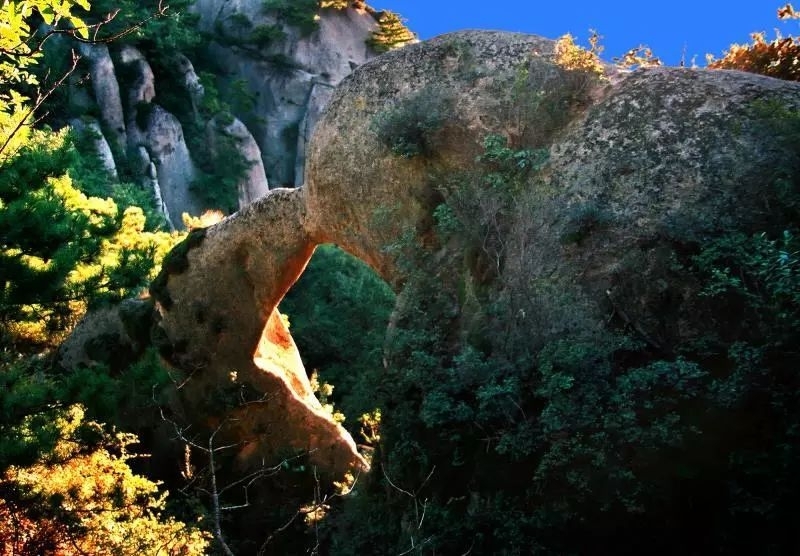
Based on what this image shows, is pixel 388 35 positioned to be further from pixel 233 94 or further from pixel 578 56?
pixel 578 56

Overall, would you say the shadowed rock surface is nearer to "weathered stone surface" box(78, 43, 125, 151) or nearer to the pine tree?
"weathered stone surface" box(78, 43, 125, 151)

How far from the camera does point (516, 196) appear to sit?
7.10 metres

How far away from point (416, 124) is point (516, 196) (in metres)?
2.00

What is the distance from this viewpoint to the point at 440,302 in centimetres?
731

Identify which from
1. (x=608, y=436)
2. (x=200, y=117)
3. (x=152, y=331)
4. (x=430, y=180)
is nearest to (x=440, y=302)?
(x=430, y=180)

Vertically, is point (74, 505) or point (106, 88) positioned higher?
point (106, 88)

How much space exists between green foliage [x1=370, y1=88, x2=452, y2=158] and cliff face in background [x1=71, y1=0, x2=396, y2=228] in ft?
57.9

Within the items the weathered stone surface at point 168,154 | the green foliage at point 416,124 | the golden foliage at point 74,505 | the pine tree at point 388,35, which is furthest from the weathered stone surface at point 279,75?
the golden foliage at point 74,505

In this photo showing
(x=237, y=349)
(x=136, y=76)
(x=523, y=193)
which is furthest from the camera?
(x=136, y=76)

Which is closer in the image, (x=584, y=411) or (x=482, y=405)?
(x=584, y=411)

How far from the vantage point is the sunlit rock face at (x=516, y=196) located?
251 inches

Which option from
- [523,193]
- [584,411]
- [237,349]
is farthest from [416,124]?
[237,349]

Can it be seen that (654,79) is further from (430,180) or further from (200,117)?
(200,117)

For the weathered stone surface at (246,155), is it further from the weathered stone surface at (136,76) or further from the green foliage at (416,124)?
the green foliage at (416,124)
